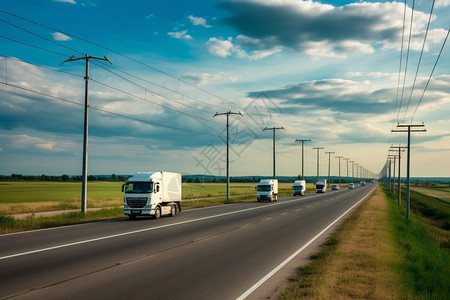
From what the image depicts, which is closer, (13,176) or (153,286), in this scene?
(153,286)

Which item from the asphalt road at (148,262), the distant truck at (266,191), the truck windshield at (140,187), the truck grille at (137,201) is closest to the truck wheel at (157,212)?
the truck grille at (137,201)

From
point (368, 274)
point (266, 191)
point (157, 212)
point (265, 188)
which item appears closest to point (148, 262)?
point (368, 274)

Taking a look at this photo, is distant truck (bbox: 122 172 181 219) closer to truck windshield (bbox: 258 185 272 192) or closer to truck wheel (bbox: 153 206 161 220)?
truck wheel (bbox: 153 206 161 220)

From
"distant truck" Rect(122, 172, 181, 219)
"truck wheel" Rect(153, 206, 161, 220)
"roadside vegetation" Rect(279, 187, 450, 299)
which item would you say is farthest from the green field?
"roadside vegetation" Rect(279, 187, 450, 299)

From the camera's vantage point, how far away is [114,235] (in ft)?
56.1

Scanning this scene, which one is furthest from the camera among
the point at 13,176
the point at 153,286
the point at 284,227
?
the point at 13,176

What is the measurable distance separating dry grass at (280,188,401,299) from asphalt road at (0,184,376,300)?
2.65ft

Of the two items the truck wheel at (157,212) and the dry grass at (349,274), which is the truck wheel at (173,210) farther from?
the dry grass at (349,274)

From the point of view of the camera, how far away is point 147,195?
24.7 meters

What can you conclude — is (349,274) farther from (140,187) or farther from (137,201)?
(140,187)

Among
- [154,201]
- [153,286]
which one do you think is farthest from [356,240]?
[154,201]

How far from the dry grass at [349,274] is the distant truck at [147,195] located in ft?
43.8

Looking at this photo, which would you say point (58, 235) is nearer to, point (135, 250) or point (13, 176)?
point (135, 250)

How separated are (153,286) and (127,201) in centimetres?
1704
